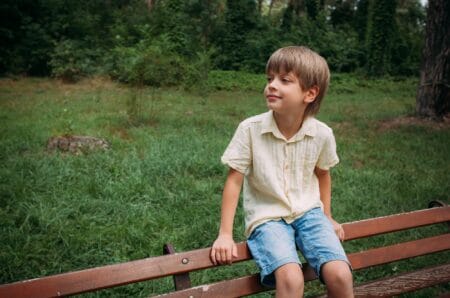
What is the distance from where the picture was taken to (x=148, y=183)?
4.79m

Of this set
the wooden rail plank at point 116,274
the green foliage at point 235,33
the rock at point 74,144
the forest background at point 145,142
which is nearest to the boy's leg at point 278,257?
the wooden rail plank at point 116,274

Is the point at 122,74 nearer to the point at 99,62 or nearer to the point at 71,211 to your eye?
the point at 99,62

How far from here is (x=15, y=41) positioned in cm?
1764

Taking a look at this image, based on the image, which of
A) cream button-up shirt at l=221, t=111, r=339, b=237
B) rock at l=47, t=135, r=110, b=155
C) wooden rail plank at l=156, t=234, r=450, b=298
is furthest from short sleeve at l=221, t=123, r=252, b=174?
rock at l=47, t=135, r=110, b=155

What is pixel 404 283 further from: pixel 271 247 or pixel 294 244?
pixel 271 247

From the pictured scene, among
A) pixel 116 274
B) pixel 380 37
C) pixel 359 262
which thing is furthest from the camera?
pixel 380 37

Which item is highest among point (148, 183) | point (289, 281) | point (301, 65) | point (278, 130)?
point (301, 65)

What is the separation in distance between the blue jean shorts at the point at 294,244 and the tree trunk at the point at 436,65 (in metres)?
7.46

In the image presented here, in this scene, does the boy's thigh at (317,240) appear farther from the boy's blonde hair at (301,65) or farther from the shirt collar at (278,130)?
the boy's blonde hair at (301,65)

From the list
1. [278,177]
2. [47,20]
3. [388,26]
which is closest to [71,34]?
[47,20]

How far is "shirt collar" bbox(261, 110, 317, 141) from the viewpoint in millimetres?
2201

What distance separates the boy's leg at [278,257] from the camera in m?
1.93

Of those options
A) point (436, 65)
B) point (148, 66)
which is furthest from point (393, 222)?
point (148, 66)

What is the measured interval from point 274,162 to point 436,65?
297 inches
